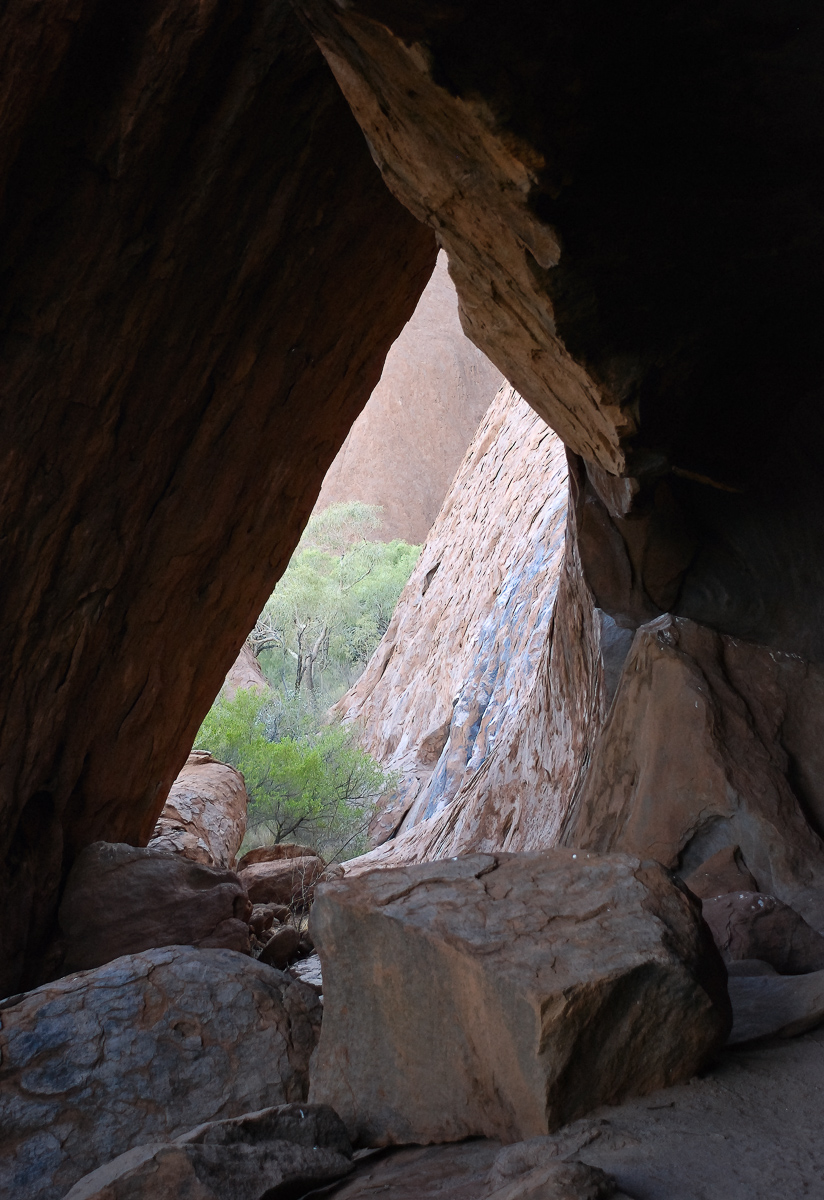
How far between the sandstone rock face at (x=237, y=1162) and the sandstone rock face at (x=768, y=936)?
6.45 ft

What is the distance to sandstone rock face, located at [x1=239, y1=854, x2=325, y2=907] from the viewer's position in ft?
25.1

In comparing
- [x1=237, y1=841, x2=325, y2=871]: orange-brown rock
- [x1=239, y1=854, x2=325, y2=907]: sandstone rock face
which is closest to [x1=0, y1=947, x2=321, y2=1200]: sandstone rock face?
[x1=239, y1=854, x2=325, y2=907]: sandstone rock face

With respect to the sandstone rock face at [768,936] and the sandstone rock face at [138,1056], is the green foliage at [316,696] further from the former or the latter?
the sandstone rock face at [138,1056]

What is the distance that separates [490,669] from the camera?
1432cm

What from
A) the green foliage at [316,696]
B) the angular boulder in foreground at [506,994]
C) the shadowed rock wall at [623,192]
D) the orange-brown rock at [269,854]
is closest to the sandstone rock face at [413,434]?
the green foliage at [316,696]

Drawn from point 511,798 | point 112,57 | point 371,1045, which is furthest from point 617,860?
point 511,798

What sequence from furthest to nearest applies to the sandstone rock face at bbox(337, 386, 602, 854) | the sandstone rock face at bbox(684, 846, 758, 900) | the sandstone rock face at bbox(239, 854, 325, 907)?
the sandstone rock face at bbox(337, 386, 602, 854)
the sandstone rock face at bbox(239, 854, 325, 907)
the sandstone rock face at bbox(684, 846, 758, 900)

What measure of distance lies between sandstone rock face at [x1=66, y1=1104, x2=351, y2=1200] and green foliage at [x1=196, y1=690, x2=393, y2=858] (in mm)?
10059

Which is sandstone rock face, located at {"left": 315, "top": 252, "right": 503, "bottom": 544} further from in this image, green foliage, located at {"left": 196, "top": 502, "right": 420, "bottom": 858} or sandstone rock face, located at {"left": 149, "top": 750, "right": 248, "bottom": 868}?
sandstone rock face, located at {"left": 149, "top": 750, "right": 248, "bottom": 868}

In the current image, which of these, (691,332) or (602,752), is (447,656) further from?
(691,332)

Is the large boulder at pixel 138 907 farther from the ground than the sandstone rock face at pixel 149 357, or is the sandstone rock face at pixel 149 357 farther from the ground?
the sandstone rock face at pixel 149 357

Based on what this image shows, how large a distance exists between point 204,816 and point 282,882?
3.55ft

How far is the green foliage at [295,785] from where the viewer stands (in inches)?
496

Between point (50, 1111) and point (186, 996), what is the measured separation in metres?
0.56
